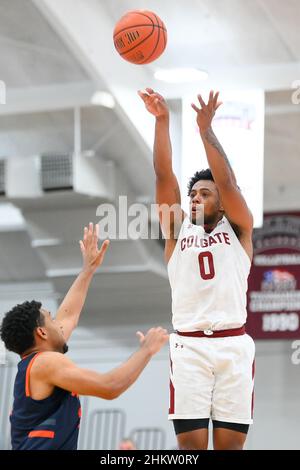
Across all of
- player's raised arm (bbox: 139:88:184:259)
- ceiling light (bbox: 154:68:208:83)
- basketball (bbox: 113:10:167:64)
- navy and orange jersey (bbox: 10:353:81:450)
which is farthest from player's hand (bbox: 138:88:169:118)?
ceiling light (bbox: 154:68:208:83)

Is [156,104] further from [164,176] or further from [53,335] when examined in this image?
[53,335]

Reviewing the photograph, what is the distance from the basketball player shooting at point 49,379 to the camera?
5285mm

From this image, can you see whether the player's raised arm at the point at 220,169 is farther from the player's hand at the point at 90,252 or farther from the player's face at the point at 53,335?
the player's face at the point at 53,335

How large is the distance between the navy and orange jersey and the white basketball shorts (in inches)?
26.9

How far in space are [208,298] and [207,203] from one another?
1.89 ft

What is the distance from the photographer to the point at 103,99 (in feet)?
40.7

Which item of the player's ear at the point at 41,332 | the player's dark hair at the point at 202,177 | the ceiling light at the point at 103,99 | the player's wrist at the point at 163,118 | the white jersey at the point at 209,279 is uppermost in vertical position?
the ceiling light at the point at 103,99

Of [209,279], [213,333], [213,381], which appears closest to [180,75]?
[209,279]

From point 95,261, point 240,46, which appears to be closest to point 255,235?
point 240,46

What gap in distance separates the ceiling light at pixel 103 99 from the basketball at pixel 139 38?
4572 mm

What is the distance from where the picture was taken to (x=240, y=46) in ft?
38.7

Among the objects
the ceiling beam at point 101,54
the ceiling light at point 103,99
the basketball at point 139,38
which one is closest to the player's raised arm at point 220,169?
the basketball at point 139,38

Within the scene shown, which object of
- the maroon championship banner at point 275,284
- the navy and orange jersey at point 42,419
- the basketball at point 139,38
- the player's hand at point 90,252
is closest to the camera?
the navy and orange jersey at point 42,419
